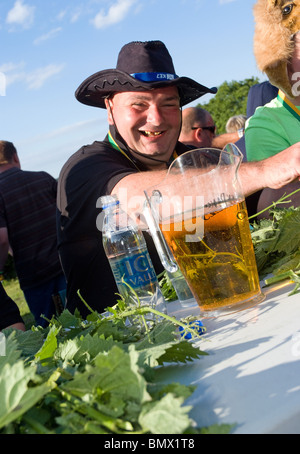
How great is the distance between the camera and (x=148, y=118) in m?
2.49

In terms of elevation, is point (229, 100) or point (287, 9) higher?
point (229, 100)

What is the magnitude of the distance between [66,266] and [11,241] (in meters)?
2.09

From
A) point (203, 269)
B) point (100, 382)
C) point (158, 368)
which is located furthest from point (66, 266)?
point (100, 382)

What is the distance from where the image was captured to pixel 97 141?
8.11 feet

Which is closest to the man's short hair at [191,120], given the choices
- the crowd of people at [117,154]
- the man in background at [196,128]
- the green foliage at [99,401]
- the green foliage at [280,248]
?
the man in background at [196,128]

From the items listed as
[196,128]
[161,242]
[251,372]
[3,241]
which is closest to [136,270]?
[161,242]

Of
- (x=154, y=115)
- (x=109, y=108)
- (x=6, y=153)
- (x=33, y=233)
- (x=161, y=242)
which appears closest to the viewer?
(x=161, y=242)

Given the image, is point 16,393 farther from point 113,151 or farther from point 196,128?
point 196,128

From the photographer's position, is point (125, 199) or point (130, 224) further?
point (125, 199)

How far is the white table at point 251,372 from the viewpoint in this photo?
52cm

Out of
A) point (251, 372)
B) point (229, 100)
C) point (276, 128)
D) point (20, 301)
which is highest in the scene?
point (229, 100)

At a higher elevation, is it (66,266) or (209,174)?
(209,174)

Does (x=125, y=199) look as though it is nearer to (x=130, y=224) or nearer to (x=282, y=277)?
(x=130, y=224)

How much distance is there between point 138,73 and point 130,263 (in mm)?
1338
